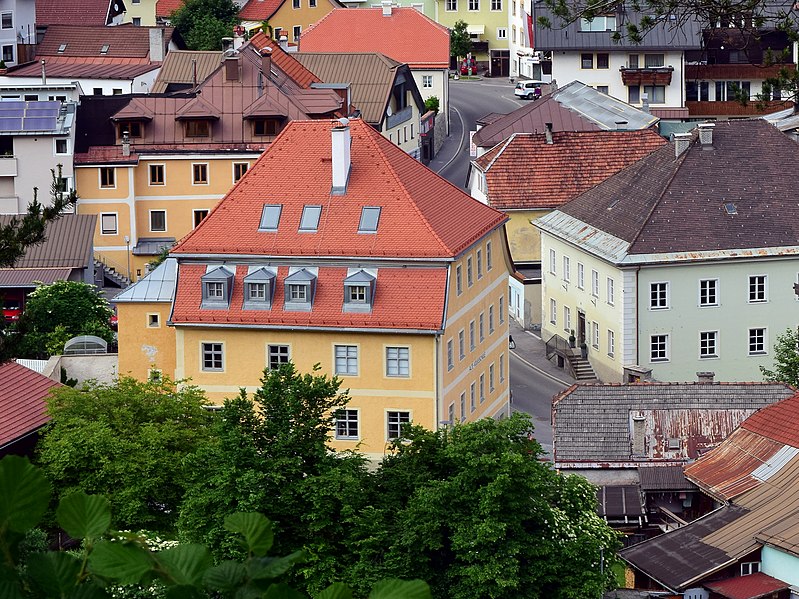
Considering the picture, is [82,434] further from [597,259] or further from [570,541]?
[597,259]

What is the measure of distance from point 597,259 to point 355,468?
34316 mm

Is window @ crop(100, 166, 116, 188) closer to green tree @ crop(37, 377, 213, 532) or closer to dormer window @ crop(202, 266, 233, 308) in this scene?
dormer window @ crop(202, 266, 233, 308)

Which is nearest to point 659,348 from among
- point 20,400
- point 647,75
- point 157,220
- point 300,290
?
point 300,290

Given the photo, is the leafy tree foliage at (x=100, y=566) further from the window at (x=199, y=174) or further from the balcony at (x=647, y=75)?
the balcony at (x=647, y=75)

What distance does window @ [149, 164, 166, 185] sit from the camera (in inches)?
3666

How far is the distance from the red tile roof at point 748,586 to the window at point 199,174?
53.1 m

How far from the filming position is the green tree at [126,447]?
156 ft

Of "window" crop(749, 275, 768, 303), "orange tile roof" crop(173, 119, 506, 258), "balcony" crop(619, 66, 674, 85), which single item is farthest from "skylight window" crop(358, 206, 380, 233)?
"balcony" crop(619, 66, 674, 85)

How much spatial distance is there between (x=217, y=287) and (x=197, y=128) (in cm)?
3301

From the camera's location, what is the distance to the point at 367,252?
60.0 meters

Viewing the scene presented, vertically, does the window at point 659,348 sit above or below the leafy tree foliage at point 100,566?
below

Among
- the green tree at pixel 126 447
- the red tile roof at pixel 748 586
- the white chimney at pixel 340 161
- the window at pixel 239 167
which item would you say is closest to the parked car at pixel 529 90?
the window at pixel 239 167

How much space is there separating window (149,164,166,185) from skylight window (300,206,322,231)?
32.9 meters

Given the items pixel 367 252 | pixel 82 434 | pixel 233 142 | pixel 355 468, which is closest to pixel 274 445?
pixel 355 468
